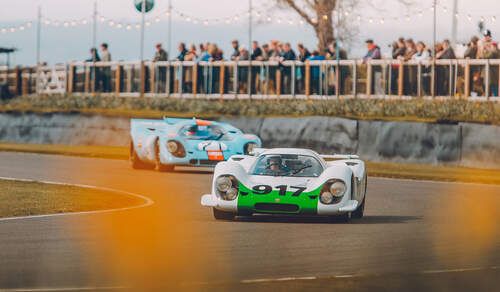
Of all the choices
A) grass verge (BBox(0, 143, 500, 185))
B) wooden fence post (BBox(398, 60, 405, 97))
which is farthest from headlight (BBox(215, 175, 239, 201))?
wooden fence post (BBox(398, 60, 405, 97))

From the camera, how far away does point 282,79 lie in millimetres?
29781

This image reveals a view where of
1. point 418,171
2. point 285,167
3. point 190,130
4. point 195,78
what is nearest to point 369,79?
point 195,78

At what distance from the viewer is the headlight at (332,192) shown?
1281cm

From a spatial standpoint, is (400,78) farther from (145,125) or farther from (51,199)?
(51,199)

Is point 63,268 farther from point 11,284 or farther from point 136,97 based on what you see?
point 136,97

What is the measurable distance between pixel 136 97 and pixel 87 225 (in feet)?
70.4

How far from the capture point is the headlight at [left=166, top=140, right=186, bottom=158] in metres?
21.3

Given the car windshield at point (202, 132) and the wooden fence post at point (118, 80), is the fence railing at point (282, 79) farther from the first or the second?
the car windshield at point (202, 132)

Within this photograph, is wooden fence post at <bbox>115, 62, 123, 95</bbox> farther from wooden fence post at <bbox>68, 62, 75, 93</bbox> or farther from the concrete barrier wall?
the concrete barrier wall

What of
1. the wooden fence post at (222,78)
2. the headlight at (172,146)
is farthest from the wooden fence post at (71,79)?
the headlight at (172,146)

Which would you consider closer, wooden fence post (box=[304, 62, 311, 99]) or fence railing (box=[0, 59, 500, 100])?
fence railing (box=[0, 59, 500, 100])

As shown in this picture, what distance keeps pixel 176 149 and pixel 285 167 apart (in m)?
7.93

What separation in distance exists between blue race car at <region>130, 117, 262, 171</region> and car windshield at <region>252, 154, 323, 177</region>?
7306 mm

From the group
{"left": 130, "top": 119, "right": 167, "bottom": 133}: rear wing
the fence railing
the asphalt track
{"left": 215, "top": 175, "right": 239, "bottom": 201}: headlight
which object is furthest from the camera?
the fence railing
